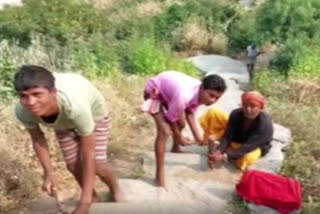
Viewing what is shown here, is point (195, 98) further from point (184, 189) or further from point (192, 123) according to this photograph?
point (184, 189)

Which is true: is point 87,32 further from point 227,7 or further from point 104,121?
point 104,121

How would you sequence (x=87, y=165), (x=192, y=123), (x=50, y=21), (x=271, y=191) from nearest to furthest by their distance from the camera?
(x=87, y=165) < (x=271, y=191) < (x=192, y=123) < (x=50, y=21)

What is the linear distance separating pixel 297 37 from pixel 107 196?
14.8 ft

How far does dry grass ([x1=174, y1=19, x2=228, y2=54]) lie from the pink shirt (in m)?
5.16

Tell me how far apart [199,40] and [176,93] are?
17.8 feet

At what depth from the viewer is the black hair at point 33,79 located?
11.0 ft

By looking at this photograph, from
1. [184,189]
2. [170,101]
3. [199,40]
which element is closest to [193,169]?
[184,189]

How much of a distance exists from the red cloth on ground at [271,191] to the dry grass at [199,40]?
18.0 feet

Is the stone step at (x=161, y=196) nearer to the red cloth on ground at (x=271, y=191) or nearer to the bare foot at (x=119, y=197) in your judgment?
the bare foot at (x=119, y=197)

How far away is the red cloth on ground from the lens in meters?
4.51

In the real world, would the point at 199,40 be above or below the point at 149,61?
above

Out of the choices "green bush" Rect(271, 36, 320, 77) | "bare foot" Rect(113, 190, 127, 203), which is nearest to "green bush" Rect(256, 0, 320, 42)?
"green bush" Rect(271, 36, 320, 77)

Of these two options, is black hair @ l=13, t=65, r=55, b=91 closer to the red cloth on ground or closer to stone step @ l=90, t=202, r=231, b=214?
stone step @ l=90, t=202, r=231, b=214

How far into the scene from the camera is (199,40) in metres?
10.1
